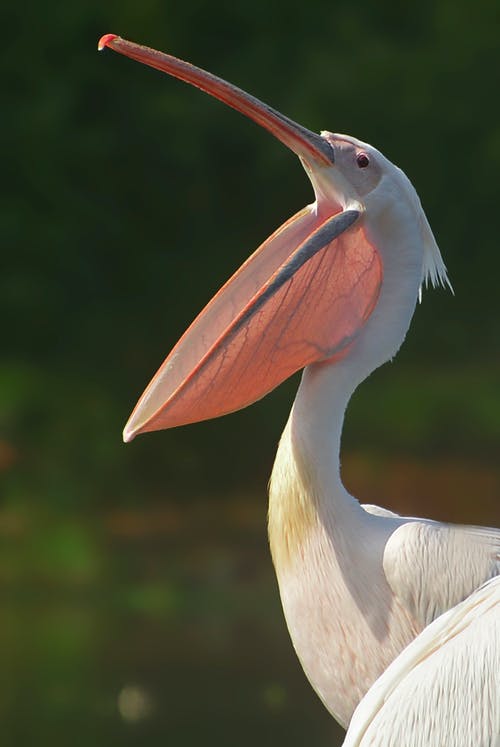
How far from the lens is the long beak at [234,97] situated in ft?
6.31

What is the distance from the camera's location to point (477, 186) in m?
6.88

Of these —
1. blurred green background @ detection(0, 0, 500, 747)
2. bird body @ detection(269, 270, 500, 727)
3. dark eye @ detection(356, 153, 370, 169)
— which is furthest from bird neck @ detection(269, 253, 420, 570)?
blurred green background @ detection(0, 0, 500, 747)

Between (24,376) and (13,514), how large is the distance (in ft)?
2.33

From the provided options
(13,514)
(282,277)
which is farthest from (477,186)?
(282,277)

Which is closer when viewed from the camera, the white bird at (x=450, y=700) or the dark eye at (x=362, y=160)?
the white bird at (x=450, y=700)

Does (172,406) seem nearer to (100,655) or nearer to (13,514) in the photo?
(100,655)

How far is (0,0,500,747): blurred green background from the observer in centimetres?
631

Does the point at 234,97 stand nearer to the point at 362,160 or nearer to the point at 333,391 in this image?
the point at 362,160

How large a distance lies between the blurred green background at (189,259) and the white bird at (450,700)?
4193mm

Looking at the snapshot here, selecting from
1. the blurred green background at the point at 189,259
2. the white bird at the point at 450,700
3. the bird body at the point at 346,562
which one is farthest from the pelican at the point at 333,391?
the blurred green background at the point at 189,259

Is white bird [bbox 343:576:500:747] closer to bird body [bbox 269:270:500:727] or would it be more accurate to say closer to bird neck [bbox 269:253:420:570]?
bird body [bbox 269:270:500:727]

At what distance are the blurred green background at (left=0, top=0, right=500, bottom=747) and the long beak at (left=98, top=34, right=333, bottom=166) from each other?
4072 millimetres

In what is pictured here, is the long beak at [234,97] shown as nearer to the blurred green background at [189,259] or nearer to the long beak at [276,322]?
the long beak at [276,322]

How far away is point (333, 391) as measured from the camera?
2.04 metres
